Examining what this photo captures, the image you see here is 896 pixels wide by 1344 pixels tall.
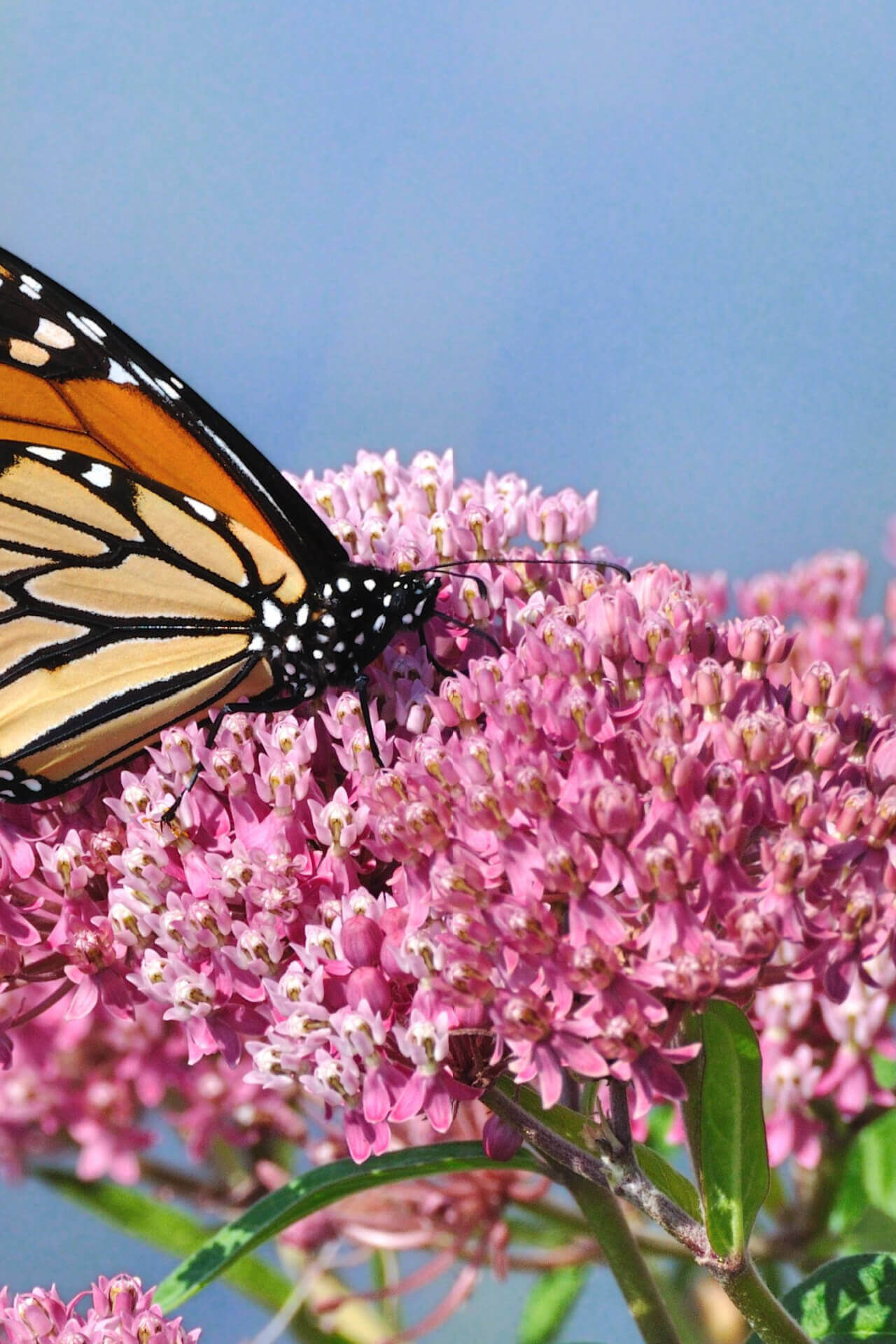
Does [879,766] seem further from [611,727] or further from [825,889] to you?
[611,727]

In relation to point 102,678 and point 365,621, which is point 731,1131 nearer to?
point 365,621

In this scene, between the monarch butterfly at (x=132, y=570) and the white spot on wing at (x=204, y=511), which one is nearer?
the monarch butterfly at (x=132, y=570)

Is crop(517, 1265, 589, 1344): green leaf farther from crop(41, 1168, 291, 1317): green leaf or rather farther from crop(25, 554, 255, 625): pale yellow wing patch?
crop(25, 554, 255, 625): pale yellow wing patch

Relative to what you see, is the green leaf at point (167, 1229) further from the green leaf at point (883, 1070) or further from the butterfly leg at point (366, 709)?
the butterfly leg at point (366, 709)

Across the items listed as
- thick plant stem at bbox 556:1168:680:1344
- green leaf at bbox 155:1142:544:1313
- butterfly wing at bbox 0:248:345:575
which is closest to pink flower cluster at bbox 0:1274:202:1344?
green leaf at bbox 155:1142:544:1313

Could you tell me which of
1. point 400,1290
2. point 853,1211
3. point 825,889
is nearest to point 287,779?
point 825,889

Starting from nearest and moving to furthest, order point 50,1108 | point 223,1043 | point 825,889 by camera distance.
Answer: point 825,889 → point 223,1043 → point 50,1108

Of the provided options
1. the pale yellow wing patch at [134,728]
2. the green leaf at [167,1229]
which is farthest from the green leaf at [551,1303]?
the pale yellow wing patch at [134,728]
